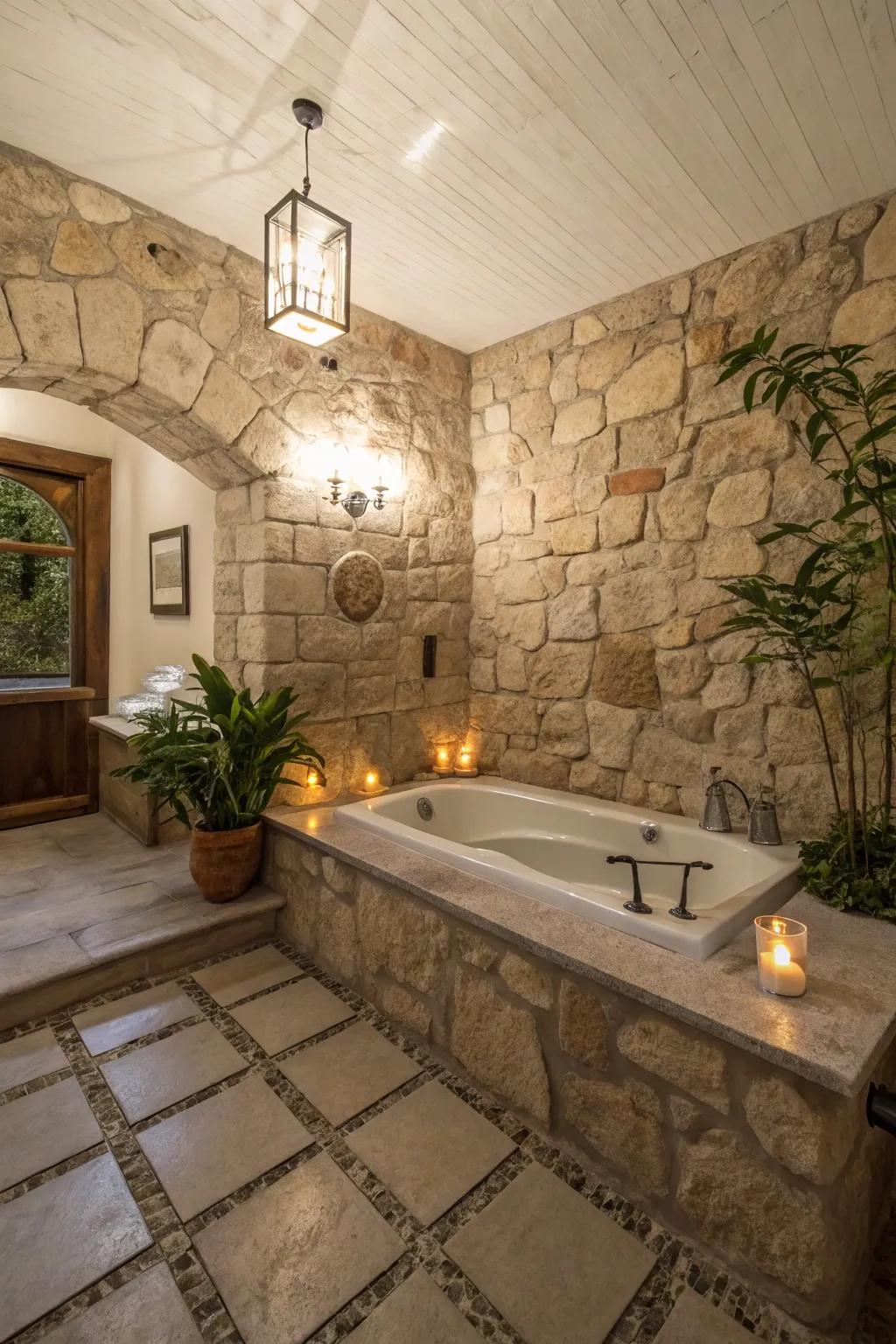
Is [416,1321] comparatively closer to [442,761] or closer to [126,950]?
[126,950]

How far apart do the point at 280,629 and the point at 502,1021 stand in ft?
5.54

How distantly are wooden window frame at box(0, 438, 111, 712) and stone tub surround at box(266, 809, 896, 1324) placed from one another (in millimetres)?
2693

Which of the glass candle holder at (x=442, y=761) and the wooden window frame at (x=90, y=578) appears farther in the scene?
the wooden window frame at (x=90, y=578)

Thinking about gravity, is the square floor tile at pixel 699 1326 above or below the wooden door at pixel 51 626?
below

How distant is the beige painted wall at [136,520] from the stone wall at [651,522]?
143cm

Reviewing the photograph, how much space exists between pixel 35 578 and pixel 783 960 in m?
4.02

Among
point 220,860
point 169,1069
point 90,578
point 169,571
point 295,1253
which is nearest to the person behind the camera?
point 295,1253

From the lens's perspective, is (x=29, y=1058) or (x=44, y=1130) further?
(x=29, y=1058)

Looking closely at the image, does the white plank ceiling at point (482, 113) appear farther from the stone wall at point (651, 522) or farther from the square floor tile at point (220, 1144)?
the square floor tile at point (220, 1144)

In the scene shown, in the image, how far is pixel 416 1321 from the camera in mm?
1076

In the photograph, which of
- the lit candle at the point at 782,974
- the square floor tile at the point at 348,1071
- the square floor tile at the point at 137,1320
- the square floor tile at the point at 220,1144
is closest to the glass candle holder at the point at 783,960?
the lit candle at the point at 782,974

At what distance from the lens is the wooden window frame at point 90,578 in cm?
362

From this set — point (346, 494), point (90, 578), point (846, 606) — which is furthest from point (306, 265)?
point (90, 578)

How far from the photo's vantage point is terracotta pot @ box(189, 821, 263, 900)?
231cm
